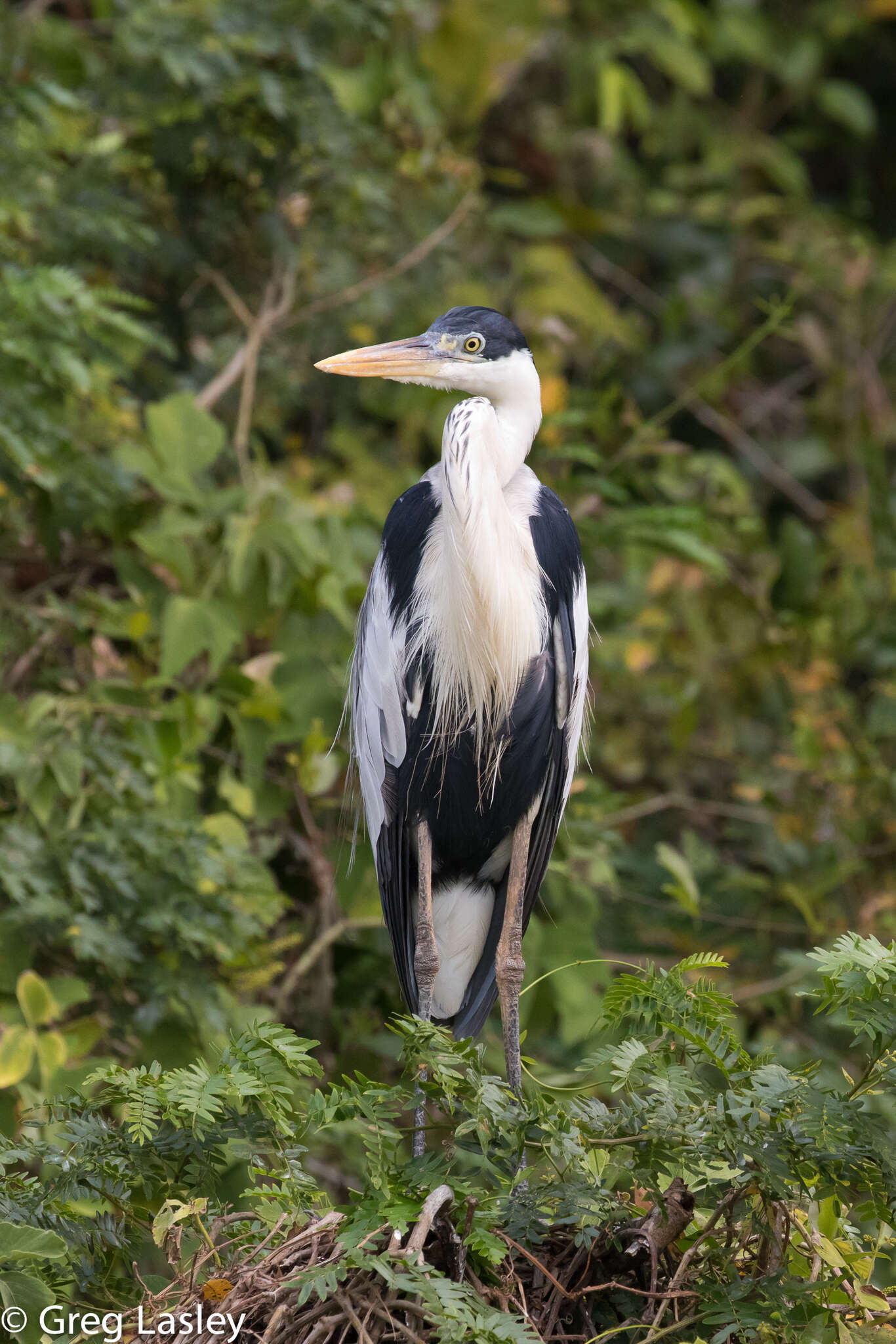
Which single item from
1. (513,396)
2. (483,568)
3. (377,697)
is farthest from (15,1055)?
(513,396)

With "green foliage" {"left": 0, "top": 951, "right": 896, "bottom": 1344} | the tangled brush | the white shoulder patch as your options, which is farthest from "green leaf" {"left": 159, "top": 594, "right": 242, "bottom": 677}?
the tangled brush

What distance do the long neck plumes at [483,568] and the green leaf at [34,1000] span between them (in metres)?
0.81

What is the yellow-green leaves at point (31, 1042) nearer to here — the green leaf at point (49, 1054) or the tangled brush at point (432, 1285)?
the green leaf at point (49, 1054)

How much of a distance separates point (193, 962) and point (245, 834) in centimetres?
30

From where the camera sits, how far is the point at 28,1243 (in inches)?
47.8

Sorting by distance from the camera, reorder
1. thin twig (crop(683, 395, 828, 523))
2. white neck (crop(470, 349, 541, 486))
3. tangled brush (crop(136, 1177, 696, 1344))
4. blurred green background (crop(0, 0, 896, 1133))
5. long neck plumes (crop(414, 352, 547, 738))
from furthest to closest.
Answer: thin twig (crop(683, 395, 828, 523)) < blurred green background (crop(0, 0, 896, 1133)) < white neck (crop(470, 349, 541, 486)) < long neck plumes (crop(414, 352, 547, 738)) < tangled brush (crop(136, 1177, 696, 1344))

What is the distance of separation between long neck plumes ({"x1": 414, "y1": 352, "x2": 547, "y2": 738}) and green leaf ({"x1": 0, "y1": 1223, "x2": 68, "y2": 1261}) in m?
0.97

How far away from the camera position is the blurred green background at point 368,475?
252 cm

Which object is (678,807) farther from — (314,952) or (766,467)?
(314,952)

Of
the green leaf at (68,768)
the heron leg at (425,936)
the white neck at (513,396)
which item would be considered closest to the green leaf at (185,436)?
the green leaf at (68,768)

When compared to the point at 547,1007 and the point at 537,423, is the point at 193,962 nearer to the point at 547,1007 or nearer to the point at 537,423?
the point at 547,1007

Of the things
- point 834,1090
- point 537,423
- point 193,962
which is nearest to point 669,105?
point 537,423

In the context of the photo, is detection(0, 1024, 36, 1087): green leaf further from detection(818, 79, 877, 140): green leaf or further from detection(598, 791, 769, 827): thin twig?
detection(818, 79, 877, 140): green leaf

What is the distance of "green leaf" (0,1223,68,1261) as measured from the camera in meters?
1.21
